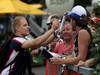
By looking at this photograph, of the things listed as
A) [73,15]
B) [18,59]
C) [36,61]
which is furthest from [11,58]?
[36,61]

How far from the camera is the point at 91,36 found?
15.6 ft

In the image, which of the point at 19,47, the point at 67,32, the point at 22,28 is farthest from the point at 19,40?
the point at 67,32

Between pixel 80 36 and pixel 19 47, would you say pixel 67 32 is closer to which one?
pixel 19 47

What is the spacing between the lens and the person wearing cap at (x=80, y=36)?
469 centimetres

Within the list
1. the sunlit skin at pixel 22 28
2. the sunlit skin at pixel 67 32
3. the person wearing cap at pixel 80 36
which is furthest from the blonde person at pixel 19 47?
the person wearing cap at pixel 80 36

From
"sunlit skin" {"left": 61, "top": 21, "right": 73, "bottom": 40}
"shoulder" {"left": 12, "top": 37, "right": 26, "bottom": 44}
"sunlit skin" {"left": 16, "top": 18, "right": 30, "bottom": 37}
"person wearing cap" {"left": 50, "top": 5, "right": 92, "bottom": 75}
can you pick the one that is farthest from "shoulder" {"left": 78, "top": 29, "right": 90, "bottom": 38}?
"sunlit skin" {"left": 16, "top": 18, "right": 30, "bottom": 37}

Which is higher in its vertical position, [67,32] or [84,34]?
[84,34]

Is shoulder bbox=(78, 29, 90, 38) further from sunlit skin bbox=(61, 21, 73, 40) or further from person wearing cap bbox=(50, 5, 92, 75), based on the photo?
sunlit skin bbox=(61, 21, 73, 40)

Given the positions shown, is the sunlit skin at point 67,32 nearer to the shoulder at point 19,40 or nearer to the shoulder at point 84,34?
the shoulder at point 19,40

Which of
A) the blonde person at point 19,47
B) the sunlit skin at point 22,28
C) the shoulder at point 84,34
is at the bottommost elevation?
the blonde person at point 19,47

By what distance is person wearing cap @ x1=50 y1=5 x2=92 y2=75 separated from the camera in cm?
469

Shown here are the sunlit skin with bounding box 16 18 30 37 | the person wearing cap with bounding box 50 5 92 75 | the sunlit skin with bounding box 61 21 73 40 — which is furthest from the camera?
the sunlit skin with bounding box 16 18 30 37

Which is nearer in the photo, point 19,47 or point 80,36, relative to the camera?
point 80,36

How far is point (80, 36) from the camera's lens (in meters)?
4.74
